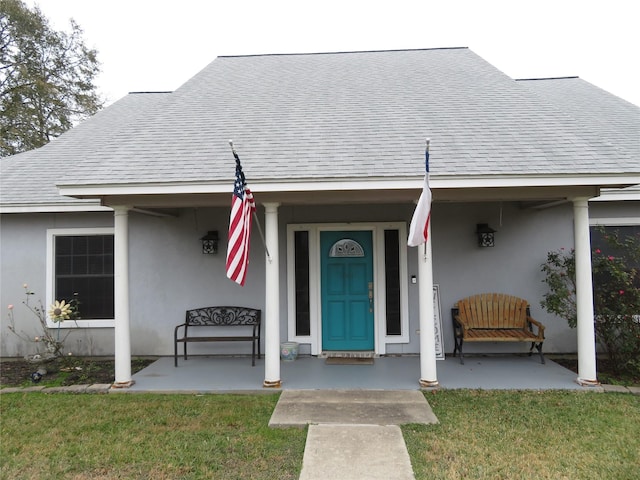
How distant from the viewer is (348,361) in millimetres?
6406

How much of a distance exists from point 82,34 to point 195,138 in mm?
18981

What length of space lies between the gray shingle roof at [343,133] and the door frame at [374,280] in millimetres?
→ 1668

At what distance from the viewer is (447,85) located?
24.4 ft

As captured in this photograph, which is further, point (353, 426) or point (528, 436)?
point (353, 426)

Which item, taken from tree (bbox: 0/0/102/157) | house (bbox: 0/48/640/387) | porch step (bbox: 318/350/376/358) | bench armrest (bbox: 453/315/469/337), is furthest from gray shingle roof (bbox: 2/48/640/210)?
tree (bbox: 0/0/102/157)

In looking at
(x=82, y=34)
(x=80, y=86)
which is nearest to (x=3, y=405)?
(x=80, y=86)

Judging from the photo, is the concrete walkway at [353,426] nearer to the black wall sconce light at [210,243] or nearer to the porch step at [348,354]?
the porch step at [348,354]

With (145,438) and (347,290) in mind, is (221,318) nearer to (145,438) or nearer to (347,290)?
(347,290)

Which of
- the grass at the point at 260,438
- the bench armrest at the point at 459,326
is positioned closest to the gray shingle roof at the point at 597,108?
the bench armrest at the point at 459,326

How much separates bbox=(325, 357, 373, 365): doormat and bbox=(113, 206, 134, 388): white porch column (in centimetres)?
290

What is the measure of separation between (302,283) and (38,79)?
17945 mm

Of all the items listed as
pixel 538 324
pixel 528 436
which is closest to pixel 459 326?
pixel 538 324

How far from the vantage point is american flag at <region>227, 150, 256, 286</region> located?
13.8 feet

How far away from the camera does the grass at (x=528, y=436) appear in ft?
10.8
